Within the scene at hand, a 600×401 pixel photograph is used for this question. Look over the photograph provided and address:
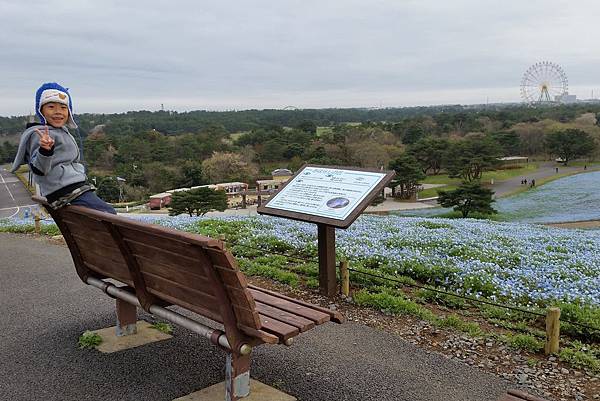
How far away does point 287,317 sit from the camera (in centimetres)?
383

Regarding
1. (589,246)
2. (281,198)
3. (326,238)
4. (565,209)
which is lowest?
(565,209)

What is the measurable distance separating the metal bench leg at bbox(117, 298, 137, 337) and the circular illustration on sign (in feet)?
7.56

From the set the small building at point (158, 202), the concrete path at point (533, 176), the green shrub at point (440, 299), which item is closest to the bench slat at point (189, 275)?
the green shrub at point (440, 299)

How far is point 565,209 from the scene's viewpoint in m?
35.7

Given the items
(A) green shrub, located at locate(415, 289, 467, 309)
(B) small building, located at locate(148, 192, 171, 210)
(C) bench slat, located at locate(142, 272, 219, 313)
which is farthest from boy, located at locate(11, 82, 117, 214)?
(B) small building, located at locate(148, 192, 171, 210)

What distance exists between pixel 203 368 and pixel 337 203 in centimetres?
232

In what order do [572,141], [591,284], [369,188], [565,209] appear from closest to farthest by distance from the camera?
[369,188], [591,284], [565,209], [572,141]

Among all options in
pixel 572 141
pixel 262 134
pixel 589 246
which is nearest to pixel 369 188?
pixel 589 246

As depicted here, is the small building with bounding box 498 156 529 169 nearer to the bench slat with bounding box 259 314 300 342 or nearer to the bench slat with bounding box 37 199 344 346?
the bench slat with bounding box 37 199 344 346

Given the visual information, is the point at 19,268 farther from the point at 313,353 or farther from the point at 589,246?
the point at 589,246

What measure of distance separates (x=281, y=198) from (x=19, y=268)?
4649mm

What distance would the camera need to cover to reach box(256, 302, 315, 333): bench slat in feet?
12.1

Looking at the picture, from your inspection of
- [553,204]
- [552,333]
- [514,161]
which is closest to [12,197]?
[514,161]

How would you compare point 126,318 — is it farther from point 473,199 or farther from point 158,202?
point 158,202
